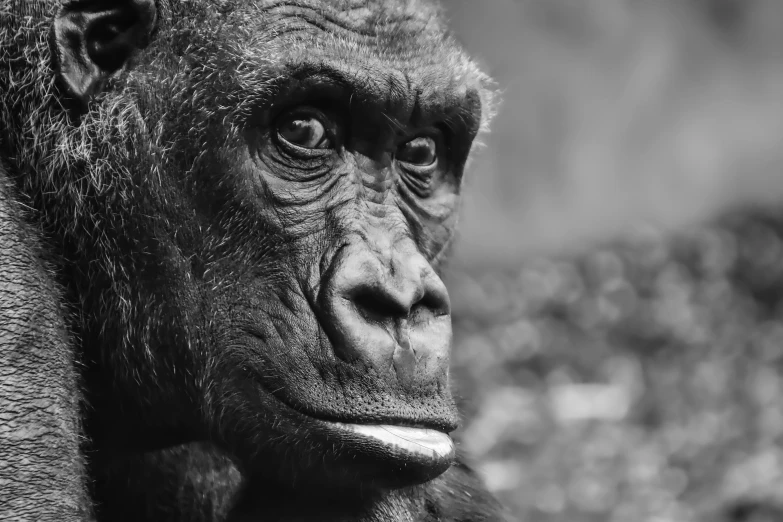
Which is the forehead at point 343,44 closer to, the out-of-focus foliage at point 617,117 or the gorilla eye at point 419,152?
the gorilla eye at point 419,152

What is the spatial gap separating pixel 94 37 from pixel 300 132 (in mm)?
718

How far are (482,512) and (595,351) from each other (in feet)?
16.5

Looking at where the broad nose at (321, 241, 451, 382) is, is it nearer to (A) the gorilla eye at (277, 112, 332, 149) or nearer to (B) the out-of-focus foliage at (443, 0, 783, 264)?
(A) the gorilla eye at (277, 112, 332, 149)

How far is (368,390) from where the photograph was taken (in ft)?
10.6

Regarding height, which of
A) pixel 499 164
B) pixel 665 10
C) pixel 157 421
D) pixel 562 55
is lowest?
pixel 157 421

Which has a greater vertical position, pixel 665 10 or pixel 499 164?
pixel 665 10

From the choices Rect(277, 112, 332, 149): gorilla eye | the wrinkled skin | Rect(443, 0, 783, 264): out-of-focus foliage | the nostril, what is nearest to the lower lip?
the nostril

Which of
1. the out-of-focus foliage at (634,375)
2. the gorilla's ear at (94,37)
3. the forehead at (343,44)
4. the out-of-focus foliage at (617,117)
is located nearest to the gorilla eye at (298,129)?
the forehead at (343,44)

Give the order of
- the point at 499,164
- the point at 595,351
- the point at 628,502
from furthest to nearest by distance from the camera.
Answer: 1. the point at 499,164
2. the point at 595,351
3. the point at 628,502

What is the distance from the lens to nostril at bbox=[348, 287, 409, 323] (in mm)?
3291

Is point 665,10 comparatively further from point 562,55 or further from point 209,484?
point 209,484

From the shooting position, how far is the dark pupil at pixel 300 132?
3.54m

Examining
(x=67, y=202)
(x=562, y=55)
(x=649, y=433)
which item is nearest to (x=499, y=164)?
(x=562, y=55)

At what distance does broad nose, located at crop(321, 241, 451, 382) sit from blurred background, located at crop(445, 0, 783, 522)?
3.80 m
